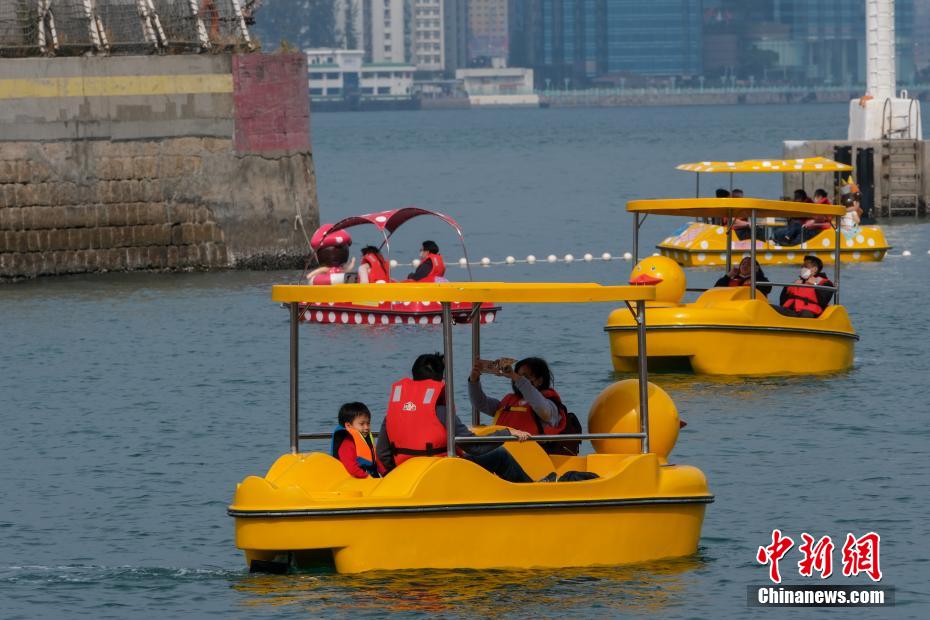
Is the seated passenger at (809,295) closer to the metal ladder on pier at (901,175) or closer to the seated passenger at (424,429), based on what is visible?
the seated passenger at (424,429)

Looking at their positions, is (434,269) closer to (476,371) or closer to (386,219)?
(386,219)

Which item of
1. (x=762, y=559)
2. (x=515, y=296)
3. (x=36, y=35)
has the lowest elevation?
(x=762, y=559)

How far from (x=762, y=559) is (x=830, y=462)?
411 cm

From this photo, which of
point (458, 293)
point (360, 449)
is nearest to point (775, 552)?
point (360, 449)


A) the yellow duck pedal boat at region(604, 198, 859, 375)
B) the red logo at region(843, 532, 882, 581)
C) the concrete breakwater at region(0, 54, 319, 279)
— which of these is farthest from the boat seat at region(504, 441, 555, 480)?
the concrete breakwater at region(0, 54, 319, 279)

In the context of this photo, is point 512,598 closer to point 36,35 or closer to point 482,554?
point 482,554

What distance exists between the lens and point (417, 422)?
13.8 meters

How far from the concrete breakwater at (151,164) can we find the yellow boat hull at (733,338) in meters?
15.0

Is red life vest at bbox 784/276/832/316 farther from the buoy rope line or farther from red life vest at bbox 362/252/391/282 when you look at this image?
the buoy rope line

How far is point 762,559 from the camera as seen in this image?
14.8m

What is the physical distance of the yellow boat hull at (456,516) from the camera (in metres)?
13.3

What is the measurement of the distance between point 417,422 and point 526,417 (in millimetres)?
1392

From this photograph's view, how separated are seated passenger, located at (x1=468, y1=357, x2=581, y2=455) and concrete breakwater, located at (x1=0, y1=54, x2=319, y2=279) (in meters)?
22.8

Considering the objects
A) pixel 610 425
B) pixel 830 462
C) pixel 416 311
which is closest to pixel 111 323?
pixel 416 311
